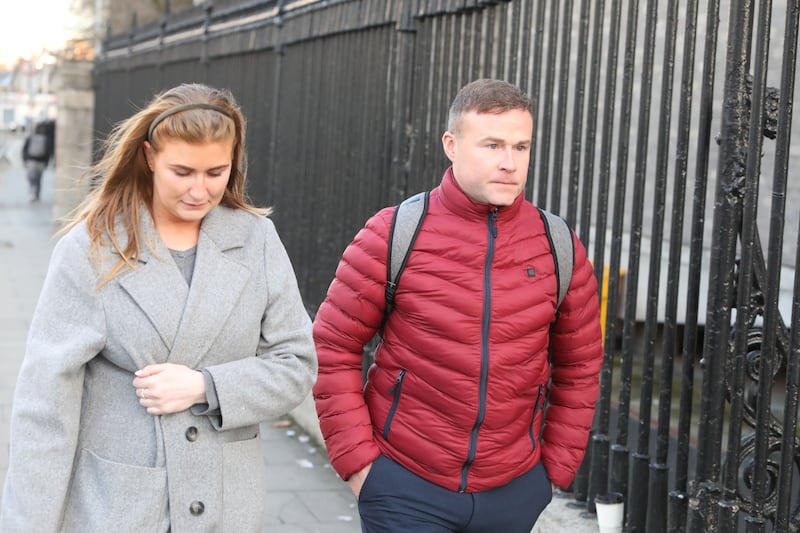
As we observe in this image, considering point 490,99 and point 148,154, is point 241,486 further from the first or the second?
point 490,99

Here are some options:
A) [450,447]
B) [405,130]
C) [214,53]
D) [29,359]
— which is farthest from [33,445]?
[214,53]

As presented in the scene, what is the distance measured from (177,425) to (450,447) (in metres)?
0.73

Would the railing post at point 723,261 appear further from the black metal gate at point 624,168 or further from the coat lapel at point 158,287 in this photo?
the coat lapel at point 158,287

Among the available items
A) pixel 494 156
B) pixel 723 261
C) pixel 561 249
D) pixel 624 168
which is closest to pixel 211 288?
pixel 494 156

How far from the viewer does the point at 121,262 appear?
2.88 meters

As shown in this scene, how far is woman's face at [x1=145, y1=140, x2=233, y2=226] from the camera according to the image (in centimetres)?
289

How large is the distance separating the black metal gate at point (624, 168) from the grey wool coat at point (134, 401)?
Result: 1542mm

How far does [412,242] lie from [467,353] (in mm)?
326

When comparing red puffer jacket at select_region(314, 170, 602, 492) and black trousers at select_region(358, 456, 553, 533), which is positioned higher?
red puffer jacket at select_region(314, 170, 602, 492)

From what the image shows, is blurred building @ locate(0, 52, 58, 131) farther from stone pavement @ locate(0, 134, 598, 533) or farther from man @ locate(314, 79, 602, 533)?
man @ locate(314, 79, 602, 533)

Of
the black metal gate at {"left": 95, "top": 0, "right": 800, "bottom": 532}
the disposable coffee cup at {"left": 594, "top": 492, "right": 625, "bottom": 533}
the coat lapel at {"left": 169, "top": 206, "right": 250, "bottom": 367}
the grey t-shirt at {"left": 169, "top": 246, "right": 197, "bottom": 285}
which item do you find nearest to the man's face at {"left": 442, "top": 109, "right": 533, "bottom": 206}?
the coat lapel at {"left": 169, "top": 206, "right": 250, "bottom": 367}

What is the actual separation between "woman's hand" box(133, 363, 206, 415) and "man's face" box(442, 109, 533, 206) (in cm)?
87

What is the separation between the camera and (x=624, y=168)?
445 cm

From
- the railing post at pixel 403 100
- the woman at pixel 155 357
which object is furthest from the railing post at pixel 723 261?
the railing post at pixel 403 100
